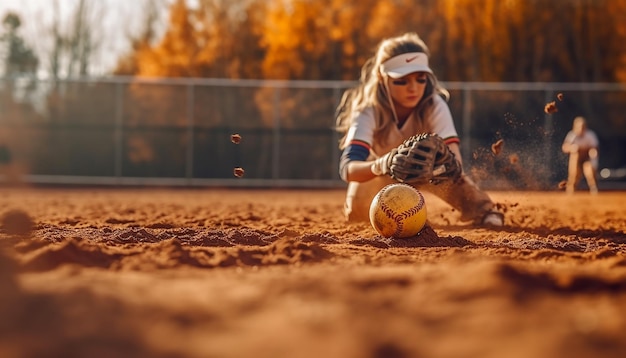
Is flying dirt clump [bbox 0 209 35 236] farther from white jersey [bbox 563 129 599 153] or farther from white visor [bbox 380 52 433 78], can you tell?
white jersey [bbox 563 129 599 153]

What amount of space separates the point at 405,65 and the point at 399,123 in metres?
0.67

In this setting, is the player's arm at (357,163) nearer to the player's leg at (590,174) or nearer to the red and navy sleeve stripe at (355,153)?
the red and navy sleeve stripe at (355,153)

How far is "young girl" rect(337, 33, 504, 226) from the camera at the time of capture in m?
7.19

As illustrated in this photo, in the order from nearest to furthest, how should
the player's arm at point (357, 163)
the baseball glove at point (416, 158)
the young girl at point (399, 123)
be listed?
1. the baseball glove at point (416, 158)
2. the player's arm at point (357, 163)
3. the young girl at point (399, 123)

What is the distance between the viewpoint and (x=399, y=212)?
5773 mm

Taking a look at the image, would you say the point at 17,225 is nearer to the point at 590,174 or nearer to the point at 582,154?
→ the point at 582,154

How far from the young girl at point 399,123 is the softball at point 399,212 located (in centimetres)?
112

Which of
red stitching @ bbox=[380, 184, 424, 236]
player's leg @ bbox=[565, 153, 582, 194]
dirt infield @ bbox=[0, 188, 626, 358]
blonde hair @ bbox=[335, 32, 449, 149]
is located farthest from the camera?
player's leg @ bbox=[565, 153, 582, 194]

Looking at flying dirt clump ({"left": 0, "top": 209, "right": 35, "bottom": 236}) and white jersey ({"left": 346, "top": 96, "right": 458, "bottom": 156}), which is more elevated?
white jersey ({"left": 346, "top": 96, "right": 458, "bottom": 156})

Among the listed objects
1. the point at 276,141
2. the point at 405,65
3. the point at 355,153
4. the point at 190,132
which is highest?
the point at 405,65

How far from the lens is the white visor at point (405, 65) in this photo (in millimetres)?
7082

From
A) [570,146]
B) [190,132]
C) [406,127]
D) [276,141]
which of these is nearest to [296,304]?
[406,127]

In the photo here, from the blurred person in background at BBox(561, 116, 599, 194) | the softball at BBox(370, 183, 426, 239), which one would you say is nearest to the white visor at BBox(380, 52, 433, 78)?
the softball at BBox(370, 183, 426, 239)

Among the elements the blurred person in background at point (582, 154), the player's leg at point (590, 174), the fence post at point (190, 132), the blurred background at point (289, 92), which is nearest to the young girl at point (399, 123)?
the blurred background at point (289, 92)
